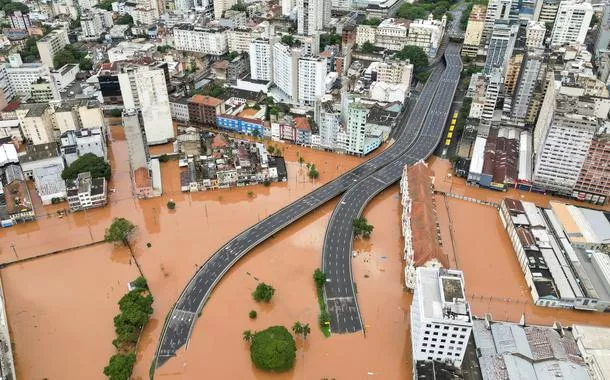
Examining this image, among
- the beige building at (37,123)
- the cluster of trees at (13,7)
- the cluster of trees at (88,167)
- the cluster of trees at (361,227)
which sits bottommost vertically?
the cluster of trees at (361,227)

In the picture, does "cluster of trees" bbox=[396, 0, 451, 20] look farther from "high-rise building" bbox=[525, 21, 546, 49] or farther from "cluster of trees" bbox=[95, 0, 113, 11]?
"cluster of trees" bbox=[95, 0, 113, 11]

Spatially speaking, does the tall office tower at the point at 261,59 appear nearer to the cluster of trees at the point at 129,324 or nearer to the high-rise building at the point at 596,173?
the cluster of trees at the point at 129,324

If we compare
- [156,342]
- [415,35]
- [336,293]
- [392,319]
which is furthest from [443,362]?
[415,35]

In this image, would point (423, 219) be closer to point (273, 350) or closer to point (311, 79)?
point (273, 350)

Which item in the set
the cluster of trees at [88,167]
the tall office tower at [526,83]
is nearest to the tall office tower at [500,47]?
the tall office tower at [526,83]

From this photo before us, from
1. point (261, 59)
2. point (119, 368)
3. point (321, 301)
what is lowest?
point (321, 301)

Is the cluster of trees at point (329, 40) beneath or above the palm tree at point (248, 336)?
above

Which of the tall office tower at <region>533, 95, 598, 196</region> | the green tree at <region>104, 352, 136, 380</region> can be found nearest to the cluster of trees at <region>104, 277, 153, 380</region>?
the green tree at <region>104, 352, 136, 380</region>

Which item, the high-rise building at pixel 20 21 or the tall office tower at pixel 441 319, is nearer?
the tall office tower at pixel 441 319

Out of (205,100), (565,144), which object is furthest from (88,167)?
(565,144)
